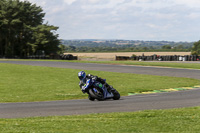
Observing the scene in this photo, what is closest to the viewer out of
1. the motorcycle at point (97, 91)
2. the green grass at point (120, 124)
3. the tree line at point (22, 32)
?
the green grass at point (120, 124)

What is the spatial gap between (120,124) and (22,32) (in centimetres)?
7672

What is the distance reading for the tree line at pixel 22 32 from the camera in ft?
257

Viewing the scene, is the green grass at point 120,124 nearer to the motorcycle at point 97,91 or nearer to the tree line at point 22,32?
the motorcycle at point 97,91

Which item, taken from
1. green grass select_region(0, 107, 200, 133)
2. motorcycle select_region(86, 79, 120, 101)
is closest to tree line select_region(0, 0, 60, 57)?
motorcycle select_region(86, 79, 120, 101)

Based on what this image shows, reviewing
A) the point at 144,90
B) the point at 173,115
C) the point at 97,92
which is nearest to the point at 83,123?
the point at 173,115

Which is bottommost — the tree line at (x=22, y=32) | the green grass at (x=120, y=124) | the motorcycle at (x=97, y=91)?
the green grass at (x=120, y=124)

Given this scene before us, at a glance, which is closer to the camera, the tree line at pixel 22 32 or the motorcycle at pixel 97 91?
the motorcycle at pixel 97 91

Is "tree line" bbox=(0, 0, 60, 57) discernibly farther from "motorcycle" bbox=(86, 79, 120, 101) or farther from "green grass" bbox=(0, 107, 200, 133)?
"green grass" bbox=(0, 107, 200, 133)

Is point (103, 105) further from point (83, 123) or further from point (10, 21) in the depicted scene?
point (10, 21)

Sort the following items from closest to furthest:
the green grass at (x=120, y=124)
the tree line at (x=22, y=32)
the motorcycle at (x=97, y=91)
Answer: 1. the green grass at (x=120, y=124)
2. the motorcycle at (x=97, y=91)
3. the tree line at (x=22, y=32)

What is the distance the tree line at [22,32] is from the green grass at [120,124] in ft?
229

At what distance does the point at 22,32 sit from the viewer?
8188cm

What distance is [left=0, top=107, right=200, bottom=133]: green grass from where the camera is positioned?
7941mm

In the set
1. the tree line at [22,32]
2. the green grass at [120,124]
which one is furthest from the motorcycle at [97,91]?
the tree line at [22,32]
